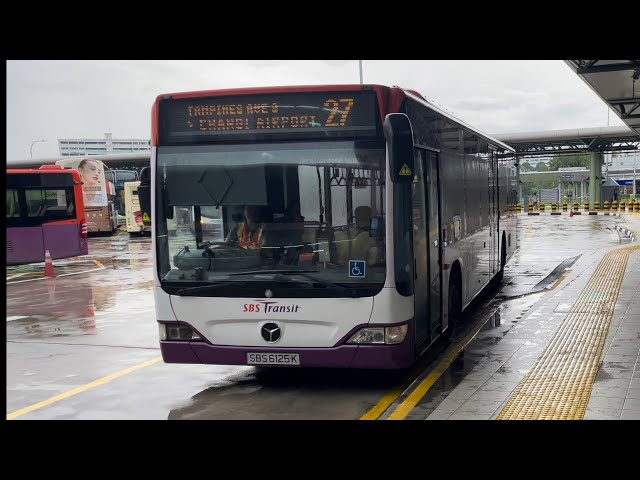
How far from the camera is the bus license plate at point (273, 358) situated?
23.6 feet

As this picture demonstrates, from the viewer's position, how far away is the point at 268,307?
23.6 ft

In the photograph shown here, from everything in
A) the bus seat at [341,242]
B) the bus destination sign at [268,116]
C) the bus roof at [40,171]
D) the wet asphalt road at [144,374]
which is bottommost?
the wet asphalt road at [144,374]

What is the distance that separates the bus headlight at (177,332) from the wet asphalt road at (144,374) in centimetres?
65

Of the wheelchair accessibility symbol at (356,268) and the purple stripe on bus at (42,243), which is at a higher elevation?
the wheelchair accessibility symbol at (356,268)

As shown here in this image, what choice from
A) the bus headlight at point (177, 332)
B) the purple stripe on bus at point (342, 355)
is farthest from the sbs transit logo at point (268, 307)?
the bus headlight at point (177, 332)

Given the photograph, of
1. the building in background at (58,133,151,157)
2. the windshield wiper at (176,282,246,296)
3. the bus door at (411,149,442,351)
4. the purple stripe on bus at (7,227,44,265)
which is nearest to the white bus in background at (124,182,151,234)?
the purple stripe on bus at (7,227,44,265)

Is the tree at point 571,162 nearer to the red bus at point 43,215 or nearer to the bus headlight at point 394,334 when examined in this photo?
the red bus at point 43,215

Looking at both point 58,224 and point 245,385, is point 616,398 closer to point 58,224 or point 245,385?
point 245,385

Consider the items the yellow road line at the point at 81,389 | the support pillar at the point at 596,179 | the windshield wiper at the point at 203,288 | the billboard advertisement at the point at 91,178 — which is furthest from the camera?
the support pillar at the point at 596,179

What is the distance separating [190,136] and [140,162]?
6306 centimetres

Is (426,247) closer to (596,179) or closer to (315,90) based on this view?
(315,90)

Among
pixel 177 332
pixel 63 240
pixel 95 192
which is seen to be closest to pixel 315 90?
pixel 177 332

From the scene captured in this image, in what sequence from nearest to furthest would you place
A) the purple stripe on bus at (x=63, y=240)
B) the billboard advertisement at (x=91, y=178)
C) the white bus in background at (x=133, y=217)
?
the purple stripe on bus at (x=63, y=240) < the billboard advertisement at (x=91, y=178) < the white bus in background at (x=133, y=217)
